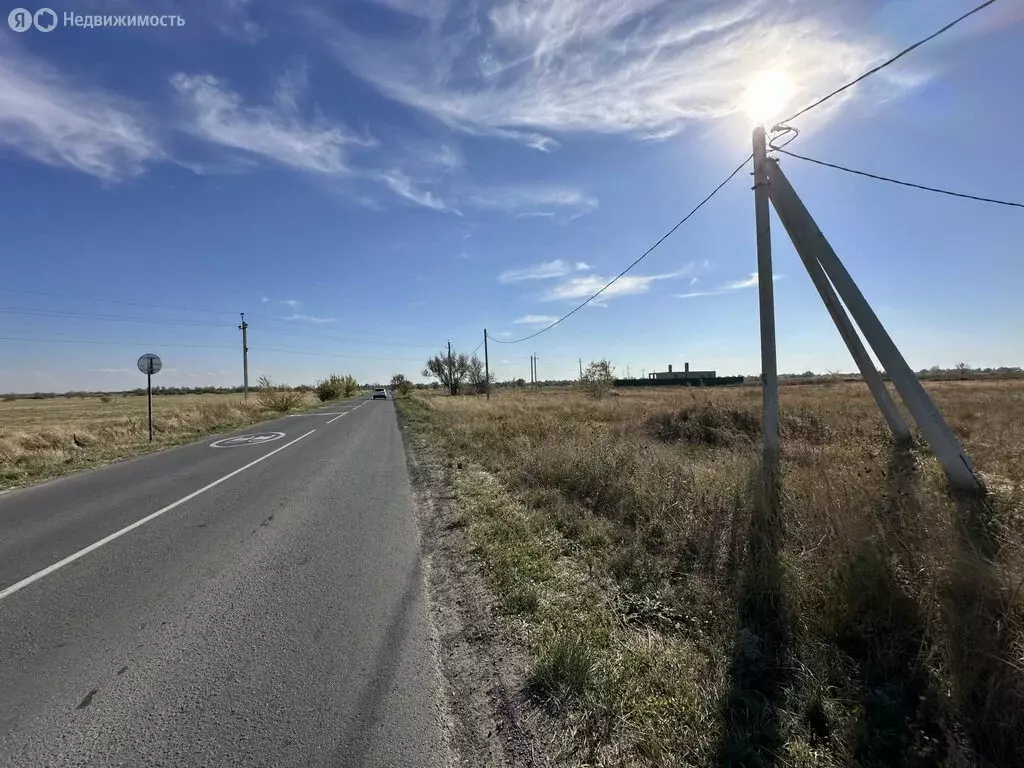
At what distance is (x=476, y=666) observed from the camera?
10.6 feet

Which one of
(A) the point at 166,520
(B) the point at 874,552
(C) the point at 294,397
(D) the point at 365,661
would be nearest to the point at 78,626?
(D) the point at 365,661

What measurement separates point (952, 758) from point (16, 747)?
4.33 metres

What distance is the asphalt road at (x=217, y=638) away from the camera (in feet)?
8.24

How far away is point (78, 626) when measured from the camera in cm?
377

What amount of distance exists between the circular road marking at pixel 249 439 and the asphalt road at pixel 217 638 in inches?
355

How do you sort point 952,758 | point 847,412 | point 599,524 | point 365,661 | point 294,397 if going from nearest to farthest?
point 952,758 → point 365,661 → point 599,524 → point 847,412 → point 294,397

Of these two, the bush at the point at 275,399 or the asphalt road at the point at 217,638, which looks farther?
the bush at the point at 275,399

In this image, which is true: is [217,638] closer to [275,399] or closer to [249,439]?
[249,439]

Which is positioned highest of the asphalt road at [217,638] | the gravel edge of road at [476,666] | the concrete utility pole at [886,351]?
the concrete utility pole at [886,351]

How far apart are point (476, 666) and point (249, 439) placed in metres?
17.3

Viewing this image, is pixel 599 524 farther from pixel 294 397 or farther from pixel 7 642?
pixel 294 397

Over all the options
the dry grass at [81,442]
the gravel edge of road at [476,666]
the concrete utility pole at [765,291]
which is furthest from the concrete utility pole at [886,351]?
the dry grass at [81,442]

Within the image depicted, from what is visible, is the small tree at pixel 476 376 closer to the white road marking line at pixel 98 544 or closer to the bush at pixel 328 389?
the bush at pixel 328 389

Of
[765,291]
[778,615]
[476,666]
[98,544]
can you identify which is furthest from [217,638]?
[765,291]
